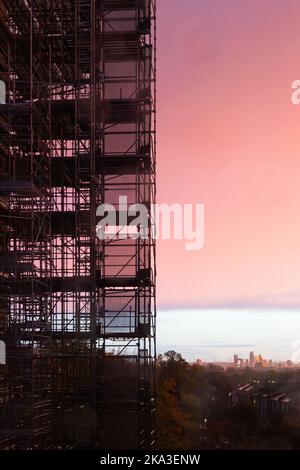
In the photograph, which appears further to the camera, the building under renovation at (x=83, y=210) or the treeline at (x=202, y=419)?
the treeline at (x=202, y=419)

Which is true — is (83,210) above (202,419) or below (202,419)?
above

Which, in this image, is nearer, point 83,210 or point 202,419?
point 83,210

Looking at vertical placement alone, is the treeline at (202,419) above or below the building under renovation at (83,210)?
below

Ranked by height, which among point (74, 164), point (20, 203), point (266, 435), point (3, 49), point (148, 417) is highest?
point (3, 49)

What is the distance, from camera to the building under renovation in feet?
50.7

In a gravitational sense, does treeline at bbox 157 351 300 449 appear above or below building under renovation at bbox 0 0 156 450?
below

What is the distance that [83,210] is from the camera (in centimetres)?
1716

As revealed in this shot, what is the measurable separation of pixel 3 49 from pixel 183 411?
1407 centimetres

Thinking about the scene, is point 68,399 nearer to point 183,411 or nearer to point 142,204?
point 142,204

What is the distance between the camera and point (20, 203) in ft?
49.3

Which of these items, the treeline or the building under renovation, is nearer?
the building under renovation

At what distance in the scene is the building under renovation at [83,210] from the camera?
15461mm
